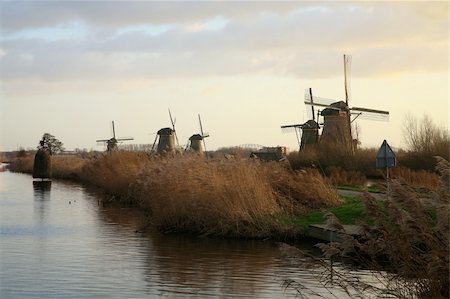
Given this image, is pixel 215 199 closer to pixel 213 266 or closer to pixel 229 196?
pixel 229 196

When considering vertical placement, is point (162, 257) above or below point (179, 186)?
below

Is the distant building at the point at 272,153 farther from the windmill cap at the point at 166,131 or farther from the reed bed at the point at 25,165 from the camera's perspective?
the reed bed at the point at 25,165

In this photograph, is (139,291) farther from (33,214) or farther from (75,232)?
(33,214)

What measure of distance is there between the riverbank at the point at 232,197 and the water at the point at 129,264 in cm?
61

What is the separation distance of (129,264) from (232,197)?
440 centimetres

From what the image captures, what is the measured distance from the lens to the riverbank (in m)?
15.7

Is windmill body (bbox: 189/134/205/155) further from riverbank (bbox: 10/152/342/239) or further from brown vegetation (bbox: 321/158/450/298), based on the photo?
brown vegetation (bbox: 321/158/450/298)

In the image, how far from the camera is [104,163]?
107ft

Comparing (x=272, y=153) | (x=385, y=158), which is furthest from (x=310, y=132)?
(x=385, y=158)

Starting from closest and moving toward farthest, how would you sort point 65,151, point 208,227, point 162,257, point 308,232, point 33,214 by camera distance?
point 162,257
point 308,232
point 208,227
point 33,214
point 65,151

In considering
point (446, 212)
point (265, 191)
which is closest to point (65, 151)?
point (265, 191)

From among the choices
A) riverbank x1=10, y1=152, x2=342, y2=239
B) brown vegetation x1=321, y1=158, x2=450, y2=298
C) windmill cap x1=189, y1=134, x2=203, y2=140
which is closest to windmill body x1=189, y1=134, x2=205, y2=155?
windmill cap x1=189, y1=134, x2=203, y2=140

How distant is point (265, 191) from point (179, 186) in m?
2.23

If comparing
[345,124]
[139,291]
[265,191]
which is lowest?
[139,291]
